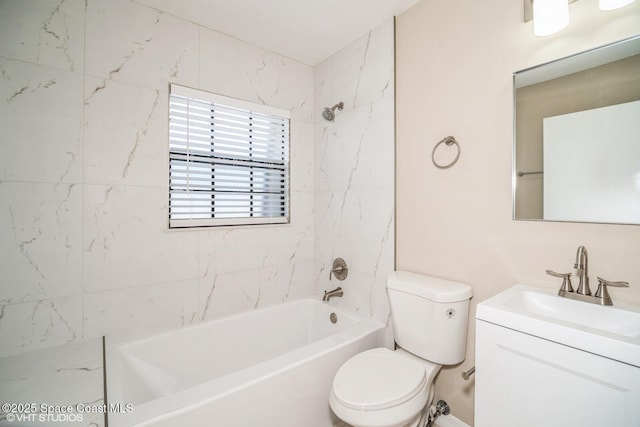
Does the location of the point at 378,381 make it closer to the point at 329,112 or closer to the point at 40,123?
the point at 329,112

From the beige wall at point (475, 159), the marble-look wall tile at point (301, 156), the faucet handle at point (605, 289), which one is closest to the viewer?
the faucet handle at point (605, 289)

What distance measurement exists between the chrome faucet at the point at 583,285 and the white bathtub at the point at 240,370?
40.0 inches

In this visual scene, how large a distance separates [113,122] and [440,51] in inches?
76.4

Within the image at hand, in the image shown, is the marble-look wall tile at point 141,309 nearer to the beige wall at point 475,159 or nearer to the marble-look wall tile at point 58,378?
the marble-look wall tile at point 58,378

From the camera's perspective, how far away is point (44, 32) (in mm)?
1416

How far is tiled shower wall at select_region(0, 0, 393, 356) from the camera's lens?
1387 mm

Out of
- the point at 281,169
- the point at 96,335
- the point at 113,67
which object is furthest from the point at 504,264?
the point at 113,67

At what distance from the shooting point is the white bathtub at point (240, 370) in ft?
3.64

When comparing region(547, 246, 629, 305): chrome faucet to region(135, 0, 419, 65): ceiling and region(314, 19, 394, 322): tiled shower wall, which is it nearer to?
region(314, 19, 394, 322): tiled shower wall

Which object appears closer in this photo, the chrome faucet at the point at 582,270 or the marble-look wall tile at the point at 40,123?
the chrome faucet at the point at 582,270

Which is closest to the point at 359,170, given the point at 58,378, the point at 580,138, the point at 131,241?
the point at 580,138

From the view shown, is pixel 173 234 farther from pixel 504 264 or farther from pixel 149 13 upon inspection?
pixel 504 264

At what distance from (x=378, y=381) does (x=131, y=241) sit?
1.58 m

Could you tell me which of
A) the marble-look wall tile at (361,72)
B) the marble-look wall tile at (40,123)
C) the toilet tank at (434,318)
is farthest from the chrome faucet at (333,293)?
the marble-look wall tile at (40,123)
